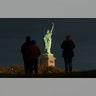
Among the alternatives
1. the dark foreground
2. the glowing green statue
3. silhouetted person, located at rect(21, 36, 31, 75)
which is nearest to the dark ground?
the dark foreground

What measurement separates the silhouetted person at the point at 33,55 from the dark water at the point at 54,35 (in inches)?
4.8

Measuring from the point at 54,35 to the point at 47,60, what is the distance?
61cm

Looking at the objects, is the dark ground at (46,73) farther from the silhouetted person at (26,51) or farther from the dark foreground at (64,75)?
the silhouetted person at (26,51)

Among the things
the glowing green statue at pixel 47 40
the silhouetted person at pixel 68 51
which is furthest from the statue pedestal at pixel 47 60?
the silhouetted person at pixel 68 51

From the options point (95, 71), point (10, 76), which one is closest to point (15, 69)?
point (10, 76)

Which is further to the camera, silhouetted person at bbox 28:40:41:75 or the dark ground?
silhouetted person at bbox 28:40:41:75

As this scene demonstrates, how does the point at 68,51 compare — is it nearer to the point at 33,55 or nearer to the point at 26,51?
the point at 33,55

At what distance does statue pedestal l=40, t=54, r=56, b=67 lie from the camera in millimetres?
23203

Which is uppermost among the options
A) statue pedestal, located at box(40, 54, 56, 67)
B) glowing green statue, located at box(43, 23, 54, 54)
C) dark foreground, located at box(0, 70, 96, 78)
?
glowing green statue, located at box(43, 23, 54, 54)

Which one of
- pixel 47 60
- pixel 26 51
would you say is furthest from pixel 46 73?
pixel 26 51

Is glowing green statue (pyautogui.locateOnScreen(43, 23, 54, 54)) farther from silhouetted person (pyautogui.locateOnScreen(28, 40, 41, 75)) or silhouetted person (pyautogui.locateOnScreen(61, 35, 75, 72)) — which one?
silhouetted person (pyautogui.locateOnScreen(61, 35, 75, 72))

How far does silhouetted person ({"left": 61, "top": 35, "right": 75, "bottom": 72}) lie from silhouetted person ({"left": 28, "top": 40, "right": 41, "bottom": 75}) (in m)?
0.60

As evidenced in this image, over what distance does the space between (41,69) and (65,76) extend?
2.09ft
